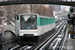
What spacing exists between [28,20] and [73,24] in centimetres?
820

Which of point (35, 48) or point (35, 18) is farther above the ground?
point (35, 18)

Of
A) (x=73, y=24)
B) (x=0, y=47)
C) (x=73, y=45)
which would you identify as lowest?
(x=0, y=47)

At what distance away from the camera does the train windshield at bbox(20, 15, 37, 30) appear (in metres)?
20.3

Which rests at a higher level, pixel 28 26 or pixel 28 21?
pixel 28 21

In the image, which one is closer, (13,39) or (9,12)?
(13,39)

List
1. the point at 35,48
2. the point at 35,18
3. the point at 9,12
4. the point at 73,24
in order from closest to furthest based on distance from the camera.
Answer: the point at 73,24 < the point at 35,48 < the point at 35,18 < the point at 9,12

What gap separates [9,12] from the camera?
6788cm

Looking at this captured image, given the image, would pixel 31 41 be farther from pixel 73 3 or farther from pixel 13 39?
pixel 73 3

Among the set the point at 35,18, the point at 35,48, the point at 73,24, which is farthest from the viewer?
the point at 35,18

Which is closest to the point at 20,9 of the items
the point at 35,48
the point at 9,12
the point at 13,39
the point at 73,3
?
the point at 9,12

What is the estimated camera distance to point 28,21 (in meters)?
20.4

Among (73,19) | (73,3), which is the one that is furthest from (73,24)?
(73,3)

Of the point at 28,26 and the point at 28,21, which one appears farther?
the point at 28,21

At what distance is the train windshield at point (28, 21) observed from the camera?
2027 cm
